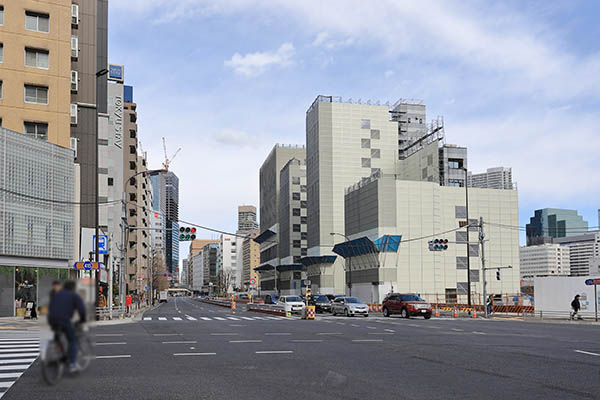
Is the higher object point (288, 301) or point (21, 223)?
point (21, 223)

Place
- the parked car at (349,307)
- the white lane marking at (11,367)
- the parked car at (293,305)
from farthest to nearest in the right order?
the parked car at (293,305), the parked car at (349,307), the white lane marking at (11,367)

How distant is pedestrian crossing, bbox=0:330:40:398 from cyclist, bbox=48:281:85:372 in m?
30.8

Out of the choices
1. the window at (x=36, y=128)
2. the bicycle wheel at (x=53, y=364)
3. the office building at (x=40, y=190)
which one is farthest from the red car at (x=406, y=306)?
the bicycle wheel at (x=53, y=364)

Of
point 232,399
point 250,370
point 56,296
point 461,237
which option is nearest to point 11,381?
point 232,399

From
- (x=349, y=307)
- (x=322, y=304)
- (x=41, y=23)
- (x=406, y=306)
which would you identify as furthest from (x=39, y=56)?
(x=322, y=304)

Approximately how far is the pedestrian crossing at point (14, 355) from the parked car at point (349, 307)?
5325cm

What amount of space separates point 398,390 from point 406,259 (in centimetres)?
13546

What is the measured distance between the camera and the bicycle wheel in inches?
65.9

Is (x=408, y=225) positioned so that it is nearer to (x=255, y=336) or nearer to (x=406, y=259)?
(x=406, y=259)

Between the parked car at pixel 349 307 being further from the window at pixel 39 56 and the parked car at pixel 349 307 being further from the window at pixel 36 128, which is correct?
the window at pixel 39 56

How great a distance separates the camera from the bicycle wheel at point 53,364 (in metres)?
1.67

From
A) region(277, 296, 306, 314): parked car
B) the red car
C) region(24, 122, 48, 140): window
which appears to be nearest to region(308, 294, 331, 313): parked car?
region(277, 296, 306, 314): parked car

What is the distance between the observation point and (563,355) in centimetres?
4350

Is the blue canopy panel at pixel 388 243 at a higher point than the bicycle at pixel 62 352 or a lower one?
higher
